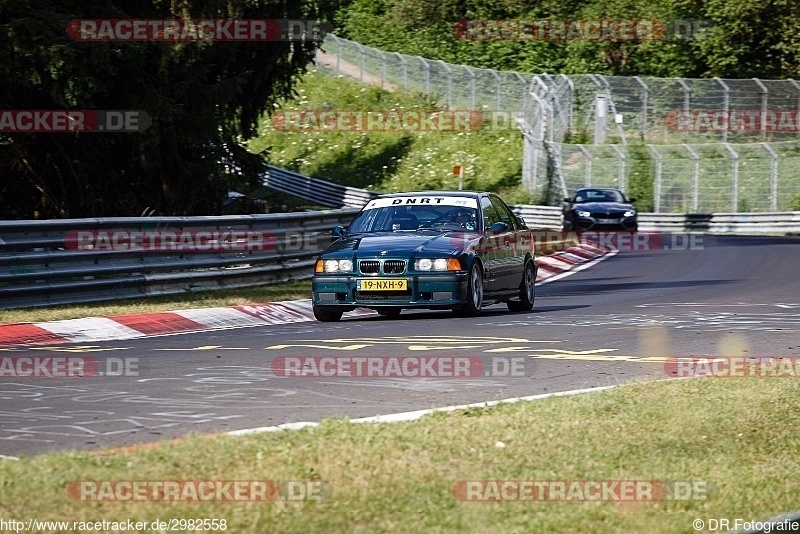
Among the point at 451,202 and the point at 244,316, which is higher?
the point at 451,202

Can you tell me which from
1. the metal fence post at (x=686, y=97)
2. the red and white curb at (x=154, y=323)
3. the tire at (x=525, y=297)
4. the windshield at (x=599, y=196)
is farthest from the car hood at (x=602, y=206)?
the red and white curb at (x=154, y=323)

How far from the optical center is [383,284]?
49.3ft

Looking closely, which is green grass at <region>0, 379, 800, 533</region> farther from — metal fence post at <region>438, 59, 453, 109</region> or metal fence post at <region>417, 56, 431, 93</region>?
metal fence post at <region>417, 56, 431, 93</region>

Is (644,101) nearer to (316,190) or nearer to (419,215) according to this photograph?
(316,190)

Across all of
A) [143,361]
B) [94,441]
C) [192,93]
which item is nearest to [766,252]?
[192,93]

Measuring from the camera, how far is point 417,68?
5828 centimetres

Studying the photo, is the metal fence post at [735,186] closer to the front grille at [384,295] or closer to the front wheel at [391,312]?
the front wheel at [391,312]

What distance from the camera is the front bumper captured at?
14992 millimetres

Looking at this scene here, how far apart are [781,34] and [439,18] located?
1732 centimetres

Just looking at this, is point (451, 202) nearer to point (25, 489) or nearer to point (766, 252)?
point (25, 489)

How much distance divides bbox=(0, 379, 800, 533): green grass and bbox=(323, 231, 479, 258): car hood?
23.4ft

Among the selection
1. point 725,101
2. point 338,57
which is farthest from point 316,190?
point 725,101

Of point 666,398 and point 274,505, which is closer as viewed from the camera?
point 274,505

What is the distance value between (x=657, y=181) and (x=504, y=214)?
1201 inches
